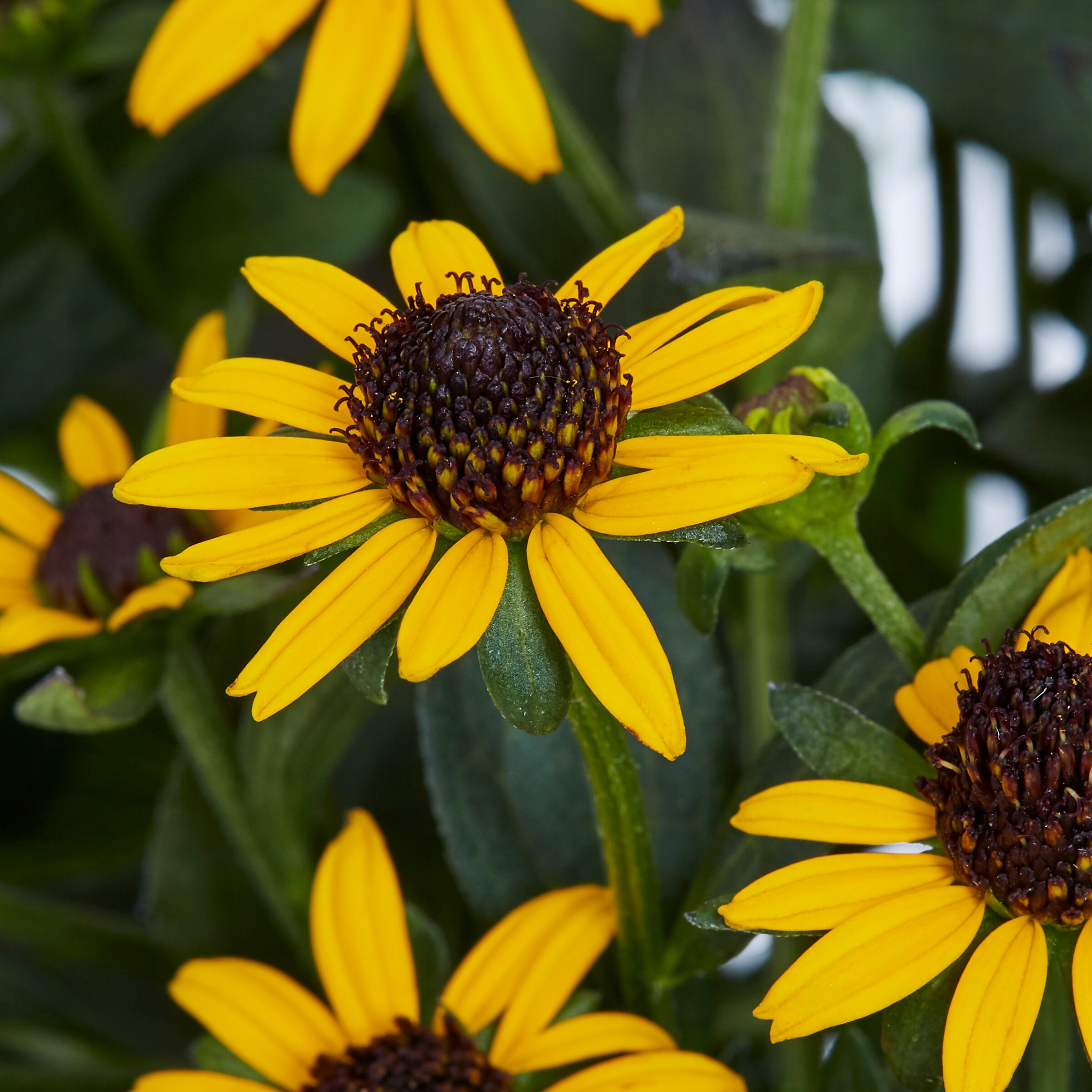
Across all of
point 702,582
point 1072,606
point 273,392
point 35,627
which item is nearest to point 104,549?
point 35,627

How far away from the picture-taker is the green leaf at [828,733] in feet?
1.36

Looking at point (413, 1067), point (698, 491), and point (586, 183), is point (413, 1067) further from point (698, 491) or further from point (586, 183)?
point (586, 183)

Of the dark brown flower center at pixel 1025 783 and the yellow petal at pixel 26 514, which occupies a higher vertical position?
the yellow petal at pixel 26 514

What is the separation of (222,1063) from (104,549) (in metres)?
0.20

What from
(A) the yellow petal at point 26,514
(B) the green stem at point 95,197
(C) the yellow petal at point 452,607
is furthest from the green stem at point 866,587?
(B) the green stem at point 95,197

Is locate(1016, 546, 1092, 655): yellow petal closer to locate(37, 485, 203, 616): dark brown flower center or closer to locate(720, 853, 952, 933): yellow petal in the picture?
locate(720, 853, 952, 933): yellow petal

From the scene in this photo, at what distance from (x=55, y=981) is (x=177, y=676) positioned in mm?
259

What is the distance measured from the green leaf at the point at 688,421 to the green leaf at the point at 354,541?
76 mm

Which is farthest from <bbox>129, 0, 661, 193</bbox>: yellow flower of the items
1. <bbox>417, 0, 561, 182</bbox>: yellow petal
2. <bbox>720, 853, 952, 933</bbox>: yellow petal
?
<bbox>720, 853, 952, 933</bbox>: yellow petal

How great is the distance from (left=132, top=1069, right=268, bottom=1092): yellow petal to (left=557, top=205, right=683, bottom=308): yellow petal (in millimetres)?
273

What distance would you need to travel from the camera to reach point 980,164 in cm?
82

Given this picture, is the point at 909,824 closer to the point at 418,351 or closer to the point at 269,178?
the point at 418,351

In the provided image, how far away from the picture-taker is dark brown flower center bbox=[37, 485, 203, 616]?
0.55 m

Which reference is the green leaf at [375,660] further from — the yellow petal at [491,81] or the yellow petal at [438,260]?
the yellow petal at [491,81]
